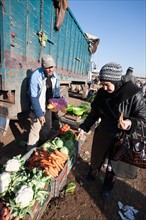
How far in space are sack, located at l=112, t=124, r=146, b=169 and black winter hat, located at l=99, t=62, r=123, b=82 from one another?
0.75 meters

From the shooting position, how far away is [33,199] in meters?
1.67

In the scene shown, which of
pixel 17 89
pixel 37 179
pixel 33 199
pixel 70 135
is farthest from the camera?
pixel 70 135

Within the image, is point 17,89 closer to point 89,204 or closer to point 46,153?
point 46,153

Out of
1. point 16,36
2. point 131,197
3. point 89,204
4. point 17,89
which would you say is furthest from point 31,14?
point 131,197

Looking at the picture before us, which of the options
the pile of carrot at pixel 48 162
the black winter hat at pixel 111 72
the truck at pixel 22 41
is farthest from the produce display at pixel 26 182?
the black winter hat at pixel 111 72

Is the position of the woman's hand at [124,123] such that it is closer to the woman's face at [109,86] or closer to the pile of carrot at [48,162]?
the woman's face at [109,86]

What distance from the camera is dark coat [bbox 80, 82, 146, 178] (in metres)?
1.93

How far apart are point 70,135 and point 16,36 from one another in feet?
6.83

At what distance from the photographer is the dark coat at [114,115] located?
1934mm

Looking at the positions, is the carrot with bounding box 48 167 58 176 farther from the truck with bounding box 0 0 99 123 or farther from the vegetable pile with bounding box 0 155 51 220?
the truck with bounding box 0 0 99 123

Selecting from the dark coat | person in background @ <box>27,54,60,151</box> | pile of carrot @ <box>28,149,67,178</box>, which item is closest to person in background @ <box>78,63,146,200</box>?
the dark coat

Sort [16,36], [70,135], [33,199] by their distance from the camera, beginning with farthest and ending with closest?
1. [70,135]
2. [16,36]
3. [33,199]

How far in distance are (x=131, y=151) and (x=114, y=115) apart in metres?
0.49

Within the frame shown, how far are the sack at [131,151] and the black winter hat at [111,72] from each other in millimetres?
745
